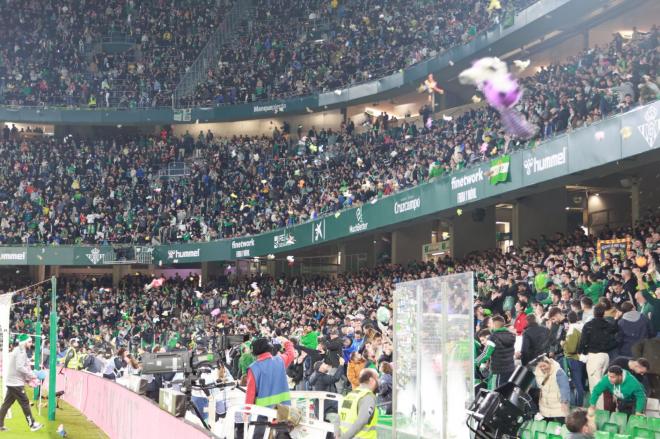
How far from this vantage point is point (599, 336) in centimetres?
1191

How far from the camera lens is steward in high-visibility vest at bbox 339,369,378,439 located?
841 centimetres

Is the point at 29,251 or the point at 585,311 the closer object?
the point at 585,311

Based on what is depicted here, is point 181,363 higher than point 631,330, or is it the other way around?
point 631,330

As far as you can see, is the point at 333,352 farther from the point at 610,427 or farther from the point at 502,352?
the point at 610,427

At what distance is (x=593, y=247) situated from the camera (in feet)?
67.4

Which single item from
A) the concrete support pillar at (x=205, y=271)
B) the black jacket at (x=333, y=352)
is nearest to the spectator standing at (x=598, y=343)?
the black jacket at (x=333, y=352)

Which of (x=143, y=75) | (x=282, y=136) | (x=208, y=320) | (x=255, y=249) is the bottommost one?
(x=208, y=320)

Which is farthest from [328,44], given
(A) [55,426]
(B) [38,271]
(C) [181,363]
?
(C) [181,363]

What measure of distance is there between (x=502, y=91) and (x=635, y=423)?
18.7 meters

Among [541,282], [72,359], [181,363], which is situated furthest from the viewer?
[72,359]

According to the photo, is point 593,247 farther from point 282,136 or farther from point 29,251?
point 29,251

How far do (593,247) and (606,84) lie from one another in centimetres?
362

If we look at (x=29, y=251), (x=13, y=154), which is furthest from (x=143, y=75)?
(x=29, y=251)

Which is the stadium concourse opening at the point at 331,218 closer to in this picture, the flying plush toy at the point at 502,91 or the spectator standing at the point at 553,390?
the spectator standing at the point at 553,390
